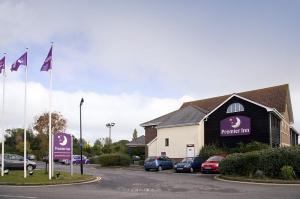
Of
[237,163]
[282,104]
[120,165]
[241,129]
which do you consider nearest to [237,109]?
[241,129]

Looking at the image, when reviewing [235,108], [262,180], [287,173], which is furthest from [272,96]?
[262,180]

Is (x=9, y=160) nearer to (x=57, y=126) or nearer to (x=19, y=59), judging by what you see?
(x=19, y=59)

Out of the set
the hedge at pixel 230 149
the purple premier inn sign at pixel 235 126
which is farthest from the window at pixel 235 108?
the hedge at pixel 230 149

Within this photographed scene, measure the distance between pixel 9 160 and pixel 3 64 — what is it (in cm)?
983

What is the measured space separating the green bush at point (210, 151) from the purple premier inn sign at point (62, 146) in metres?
16.8

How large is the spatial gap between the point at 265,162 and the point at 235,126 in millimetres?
20186

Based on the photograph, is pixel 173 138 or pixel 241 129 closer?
pixel 241 129

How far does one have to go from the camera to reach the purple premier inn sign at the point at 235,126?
48.2 m

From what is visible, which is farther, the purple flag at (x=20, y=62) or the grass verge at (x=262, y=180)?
the purple flag at (x=20, y=62)

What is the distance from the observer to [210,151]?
1838 inches

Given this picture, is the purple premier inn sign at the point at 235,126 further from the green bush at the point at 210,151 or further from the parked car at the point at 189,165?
the parked car at the point at 189,165

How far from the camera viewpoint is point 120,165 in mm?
53844

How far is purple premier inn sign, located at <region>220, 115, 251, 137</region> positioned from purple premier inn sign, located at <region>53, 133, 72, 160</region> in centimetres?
2266

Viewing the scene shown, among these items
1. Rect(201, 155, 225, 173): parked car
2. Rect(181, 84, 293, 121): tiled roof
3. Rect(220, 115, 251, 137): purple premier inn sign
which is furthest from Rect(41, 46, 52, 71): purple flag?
Rect(181, 84, 293, 121): tiled roof
